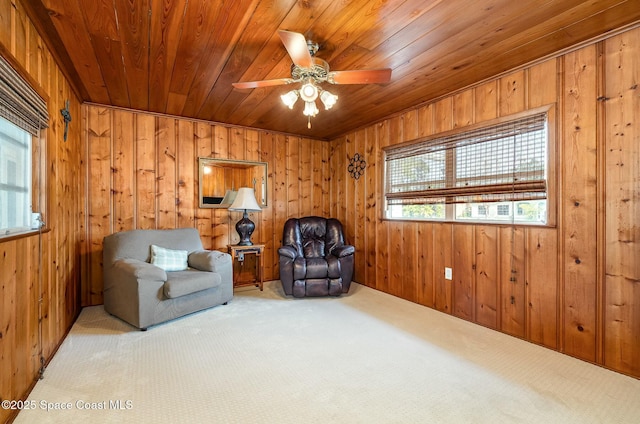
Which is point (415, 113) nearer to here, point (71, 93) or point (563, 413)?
point (563, 413)

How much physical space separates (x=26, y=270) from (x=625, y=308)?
12.8ft

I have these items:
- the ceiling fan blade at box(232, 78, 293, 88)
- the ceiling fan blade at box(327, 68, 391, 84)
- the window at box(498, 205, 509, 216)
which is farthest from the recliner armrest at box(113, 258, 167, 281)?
the window at box(498, 205, 509, 216)

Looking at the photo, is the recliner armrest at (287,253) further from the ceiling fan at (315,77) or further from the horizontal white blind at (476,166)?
the ceiling fan at (315,77)

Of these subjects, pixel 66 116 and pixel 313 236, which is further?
pixel 313 236

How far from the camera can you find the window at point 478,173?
248 cm

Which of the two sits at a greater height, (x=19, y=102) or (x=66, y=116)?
(x=66, y=116)

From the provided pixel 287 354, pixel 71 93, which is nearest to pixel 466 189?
pixel 287 354

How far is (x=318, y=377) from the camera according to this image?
195 cm

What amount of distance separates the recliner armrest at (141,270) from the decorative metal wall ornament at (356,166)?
286 cm

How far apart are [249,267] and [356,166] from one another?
222cm

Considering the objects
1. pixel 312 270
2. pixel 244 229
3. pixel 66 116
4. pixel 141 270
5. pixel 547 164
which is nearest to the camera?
pixel 547 164

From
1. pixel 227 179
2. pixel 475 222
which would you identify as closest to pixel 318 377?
pixel 475 222

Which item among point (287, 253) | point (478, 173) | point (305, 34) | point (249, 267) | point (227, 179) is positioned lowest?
point (249, 267)

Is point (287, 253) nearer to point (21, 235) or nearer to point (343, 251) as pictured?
point (343, 251)
